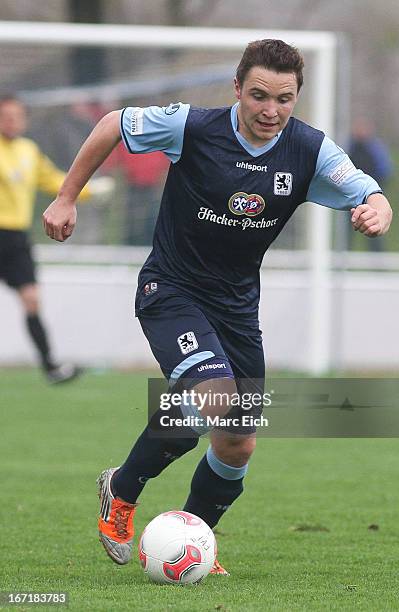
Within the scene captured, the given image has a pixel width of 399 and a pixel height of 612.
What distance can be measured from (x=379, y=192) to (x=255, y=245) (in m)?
0.49

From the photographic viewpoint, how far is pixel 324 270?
40.7ft

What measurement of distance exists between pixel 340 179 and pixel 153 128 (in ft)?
2.29

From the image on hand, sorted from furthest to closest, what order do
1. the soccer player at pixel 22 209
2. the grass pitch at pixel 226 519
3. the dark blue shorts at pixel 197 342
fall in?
the soccer player at pixel 22 209, the dark blue shorts at pixel 197 342, the grass pitch at pixel 226 519

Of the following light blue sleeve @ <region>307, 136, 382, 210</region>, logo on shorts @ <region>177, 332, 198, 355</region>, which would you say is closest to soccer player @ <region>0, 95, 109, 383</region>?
light blue sleeve @ <region>307, 136, 382, 210</region>

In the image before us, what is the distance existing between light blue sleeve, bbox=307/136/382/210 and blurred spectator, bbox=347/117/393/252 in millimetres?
8498

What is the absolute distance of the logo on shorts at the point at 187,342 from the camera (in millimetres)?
4672

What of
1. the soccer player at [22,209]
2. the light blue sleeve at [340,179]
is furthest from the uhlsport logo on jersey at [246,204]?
the soccer player at [22,209]

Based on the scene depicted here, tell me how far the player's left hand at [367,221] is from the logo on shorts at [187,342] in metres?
0.69

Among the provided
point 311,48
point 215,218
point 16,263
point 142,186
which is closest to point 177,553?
point 215,218

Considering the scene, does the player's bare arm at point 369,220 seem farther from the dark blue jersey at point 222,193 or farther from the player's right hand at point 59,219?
the player's right hand at point 59,219

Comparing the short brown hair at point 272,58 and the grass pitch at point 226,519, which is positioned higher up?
the short brown hair at point 272,58

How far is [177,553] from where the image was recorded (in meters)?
4.55

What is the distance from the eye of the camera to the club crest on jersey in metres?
4.81

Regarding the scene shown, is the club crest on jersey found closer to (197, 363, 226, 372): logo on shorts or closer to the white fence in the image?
(197, 363, 226, 372): logo on shorts
